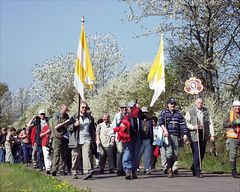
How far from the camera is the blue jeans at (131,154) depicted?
14.6 meters

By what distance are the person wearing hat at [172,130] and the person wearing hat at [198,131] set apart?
0.68 ft

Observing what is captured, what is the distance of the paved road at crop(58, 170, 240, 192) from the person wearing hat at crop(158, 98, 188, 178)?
0.54 metres

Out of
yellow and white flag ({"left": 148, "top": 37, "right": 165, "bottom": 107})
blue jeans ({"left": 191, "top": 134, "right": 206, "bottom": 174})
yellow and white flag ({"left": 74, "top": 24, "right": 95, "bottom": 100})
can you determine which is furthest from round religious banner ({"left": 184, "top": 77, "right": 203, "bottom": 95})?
yellow and white flag ({"left": 74, "top": 24, "right": 95, "bottom": 100})

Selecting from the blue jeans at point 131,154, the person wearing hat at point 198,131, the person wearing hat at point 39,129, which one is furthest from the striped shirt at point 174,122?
the person wearing hat at point 39,129

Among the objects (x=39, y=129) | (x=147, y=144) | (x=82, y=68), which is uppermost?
(x=82, y=68)

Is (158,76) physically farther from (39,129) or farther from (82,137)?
(39,129)

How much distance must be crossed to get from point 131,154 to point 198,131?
6.16 ft

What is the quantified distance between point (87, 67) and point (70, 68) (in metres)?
52.3

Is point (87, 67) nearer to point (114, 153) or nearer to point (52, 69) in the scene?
point (114, 153)

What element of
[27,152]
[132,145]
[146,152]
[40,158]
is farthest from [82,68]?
[27,152]

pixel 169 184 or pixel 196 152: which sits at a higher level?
pixel 196 152

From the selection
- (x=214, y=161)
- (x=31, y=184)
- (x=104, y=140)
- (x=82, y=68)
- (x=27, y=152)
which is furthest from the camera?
(x=27, y=152)

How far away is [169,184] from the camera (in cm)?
1301

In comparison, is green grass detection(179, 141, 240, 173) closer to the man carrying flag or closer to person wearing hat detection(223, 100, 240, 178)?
person wearing hat detection(223, 100, 240, 178)
